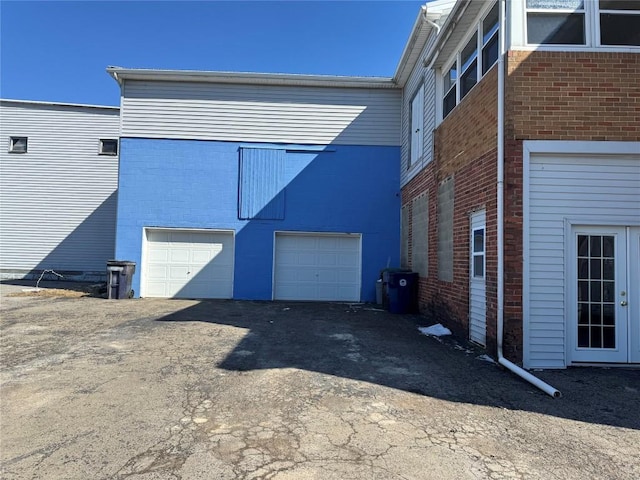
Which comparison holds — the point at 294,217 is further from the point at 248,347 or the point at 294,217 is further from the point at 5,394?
the point at 5,394

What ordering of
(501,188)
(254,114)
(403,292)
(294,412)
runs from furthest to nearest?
(254,114) → (403,292) → (501,188) → (294,412)

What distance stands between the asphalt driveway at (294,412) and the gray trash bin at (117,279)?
5.13m

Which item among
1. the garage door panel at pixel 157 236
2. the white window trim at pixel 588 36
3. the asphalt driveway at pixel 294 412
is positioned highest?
the white window trim at pixel 588 36

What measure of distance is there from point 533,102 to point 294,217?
8.60 metres

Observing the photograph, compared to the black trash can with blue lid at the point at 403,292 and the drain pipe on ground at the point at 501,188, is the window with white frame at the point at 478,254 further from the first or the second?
the black trash can with blue lid at the point at 403,292

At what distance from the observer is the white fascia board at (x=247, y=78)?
1338 centimetres

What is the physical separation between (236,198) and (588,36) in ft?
33.9

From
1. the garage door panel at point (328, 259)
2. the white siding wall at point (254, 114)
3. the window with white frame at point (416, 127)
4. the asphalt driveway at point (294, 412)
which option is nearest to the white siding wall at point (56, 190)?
the white siding wall at point (254, 114)

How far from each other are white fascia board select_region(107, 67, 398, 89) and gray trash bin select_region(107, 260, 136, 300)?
20.5 feet

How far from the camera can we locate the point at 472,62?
796 centimetres

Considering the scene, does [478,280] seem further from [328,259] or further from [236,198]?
[236,198]

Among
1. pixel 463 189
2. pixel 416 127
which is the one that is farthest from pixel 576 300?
pixel 416 127

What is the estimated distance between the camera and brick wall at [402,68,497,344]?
A: 650cm

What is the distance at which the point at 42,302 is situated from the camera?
37.9ft
